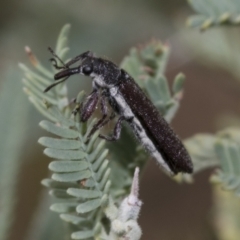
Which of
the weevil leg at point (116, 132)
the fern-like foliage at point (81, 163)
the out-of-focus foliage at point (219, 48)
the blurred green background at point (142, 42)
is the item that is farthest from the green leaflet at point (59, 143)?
the out-of-focus foliage at point (219, 48)

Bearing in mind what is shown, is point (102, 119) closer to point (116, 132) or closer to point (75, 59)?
point (116, 132)

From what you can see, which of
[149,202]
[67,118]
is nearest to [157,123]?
[67,118]

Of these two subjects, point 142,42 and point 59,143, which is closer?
point 59,143

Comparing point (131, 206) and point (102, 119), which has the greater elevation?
point (102, 119)

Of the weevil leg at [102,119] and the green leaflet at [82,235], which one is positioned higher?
the weevil leg at [102,119]

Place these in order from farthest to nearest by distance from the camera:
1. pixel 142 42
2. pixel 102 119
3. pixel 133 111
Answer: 1. pixel 142 42
2. pixel 133 111
3. pixel 102 119

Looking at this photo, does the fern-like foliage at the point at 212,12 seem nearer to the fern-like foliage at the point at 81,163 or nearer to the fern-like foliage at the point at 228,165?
the fern-like foliage at the point at 81,163

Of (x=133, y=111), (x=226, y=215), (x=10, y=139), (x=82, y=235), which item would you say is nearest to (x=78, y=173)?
(x=82, y=235)
